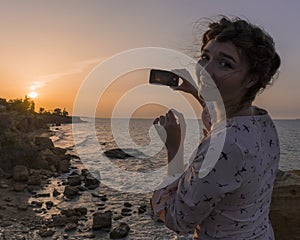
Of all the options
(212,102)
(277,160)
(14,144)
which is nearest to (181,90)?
(212,102)

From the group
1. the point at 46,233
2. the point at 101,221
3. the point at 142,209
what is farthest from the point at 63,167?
the point at 46,233

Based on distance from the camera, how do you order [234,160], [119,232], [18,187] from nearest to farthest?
[234,160]
[119,232]
[18,187]

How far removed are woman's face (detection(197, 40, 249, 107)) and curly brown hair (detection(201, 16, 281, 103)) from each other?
3 centimetres

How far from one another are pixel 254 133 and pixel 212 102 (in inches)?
9.2

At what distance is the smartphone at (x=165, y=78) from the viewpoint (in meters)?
1.75

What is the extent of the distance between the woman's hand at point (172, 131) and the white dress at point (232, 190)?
174 millimetres

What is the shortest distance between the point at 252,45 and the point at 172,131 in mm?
499

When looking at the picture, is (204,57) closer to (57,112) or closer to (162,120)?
(162,120)

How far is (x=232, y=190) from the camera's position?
138 centimetres

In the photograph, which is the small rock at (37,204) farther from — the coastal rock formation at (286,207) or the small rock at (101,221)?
the coastal rock formation at (286,207)

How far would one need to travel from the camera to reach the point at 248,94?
153 centimetres

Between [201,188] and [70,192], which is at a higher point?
[201,188]

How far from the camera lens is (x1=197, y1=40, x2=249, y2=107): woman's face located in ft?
4.80

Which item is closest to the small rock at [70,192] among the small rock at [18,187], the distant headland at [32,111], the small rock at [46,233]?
the small rock at [18,187]
